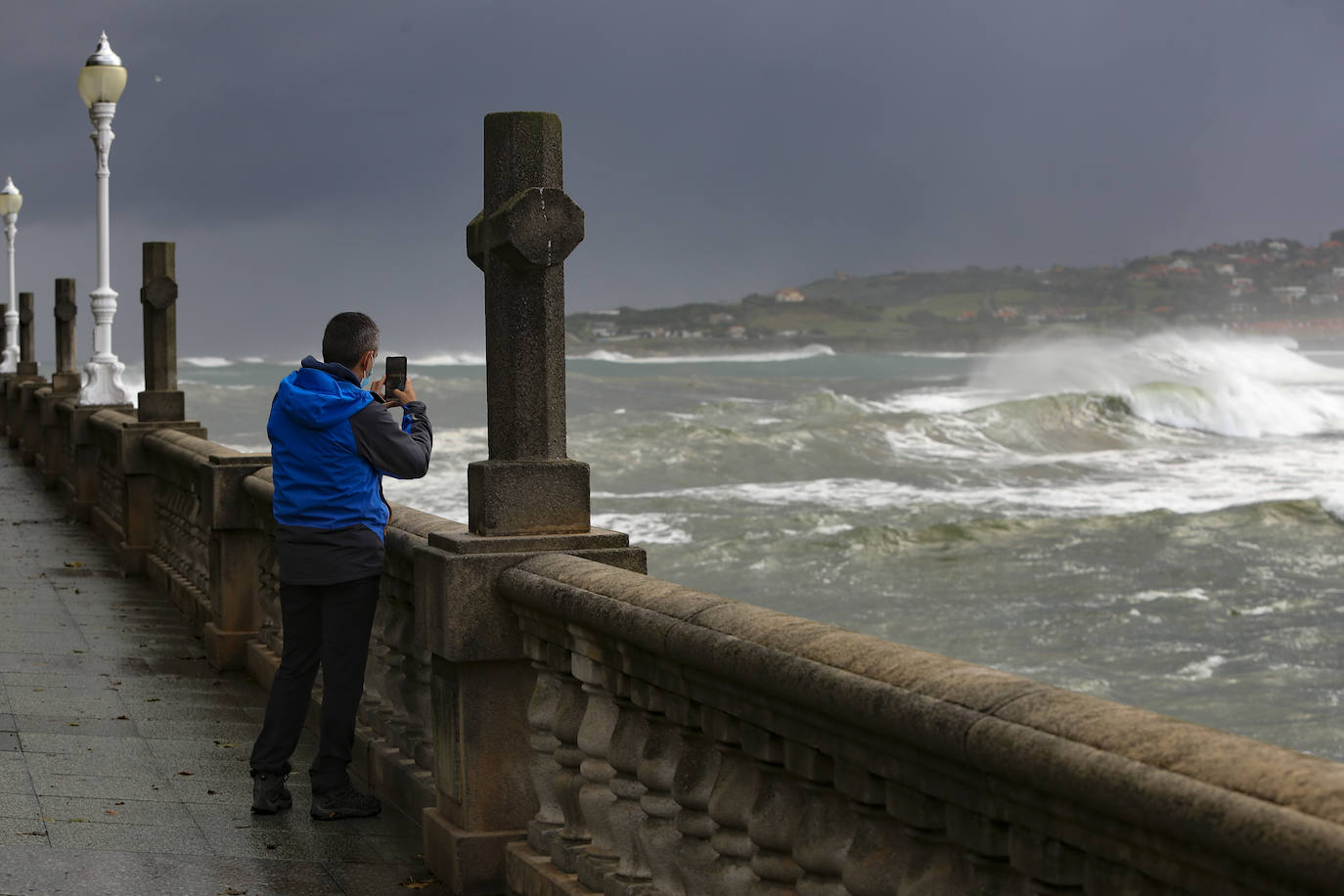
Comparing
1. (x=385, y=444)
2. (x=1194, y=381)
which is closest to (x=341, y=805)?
(x=385, y=444)

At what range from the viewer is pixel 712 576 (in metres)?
25.3

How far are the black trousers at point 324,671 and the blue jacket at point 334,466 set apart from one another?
0.11 m

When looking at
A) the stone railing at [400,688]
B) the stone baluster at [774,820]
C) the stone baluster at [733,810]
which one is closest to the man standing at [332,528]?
the stone railing at [400,688]

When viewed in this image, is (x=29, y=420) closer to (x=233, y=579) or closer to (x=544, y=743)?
(x=233, y=579)

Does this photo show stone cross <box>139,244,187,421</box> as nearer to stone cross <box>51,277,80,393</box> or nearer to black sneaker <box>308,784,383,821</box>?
black sneaker <box>308,784,383,821</box>

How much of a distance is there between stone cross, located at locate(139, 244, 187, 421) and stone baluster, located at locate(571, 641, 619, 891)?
30.3 ft

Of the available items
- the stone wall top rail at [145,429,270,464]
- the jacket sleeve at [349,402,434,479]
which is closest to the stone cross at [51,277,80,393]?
the stone wall top rail at [145,429,270,464]

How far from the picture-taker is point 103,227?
16.6 meters

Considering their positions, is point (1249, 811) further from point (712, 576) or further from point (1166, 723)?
point (712, 576)

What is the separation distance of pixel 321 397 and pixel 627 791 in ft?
6.57

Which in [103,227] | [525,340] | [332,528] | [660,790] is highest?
[103,227]

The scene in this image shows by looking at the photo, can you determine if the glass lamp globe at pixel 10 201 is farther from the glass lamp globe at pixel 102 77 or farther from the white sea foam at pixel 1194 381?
the white sea foam at pixel 1194 381

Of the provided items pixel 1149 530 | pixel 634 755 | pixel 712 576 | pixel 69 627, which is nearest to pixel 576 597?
pixel 634 755

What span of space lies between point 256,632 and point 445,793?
13.9 ft
